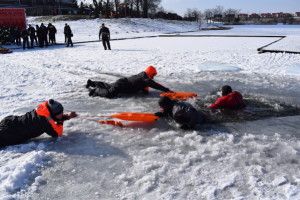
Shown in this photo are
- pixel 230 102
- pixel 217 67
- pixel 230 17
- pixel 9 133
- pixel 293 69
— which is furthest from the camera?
pixel 230 17

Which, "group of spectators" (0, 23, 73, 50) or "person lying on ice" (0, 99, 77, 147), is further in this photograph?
"group of spectators" (0, 23, 73, 50)

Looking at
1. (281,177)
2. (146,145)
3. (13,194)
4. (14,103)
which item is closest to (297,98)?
(281,177)

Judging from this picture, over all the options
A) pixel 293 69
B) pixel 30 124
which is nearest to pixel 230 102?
pixel 30 124

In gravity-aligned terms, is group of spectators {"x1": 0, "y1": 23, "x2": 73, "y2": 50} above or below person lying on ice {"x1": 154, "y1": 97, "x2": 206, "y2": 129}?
above

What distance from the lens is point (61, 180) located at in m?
3.12

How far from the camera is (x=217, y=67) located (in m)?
9.51

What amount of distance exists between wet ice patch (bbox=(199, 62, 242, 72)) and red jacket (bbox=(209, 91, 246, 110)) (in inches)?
Answer: 158

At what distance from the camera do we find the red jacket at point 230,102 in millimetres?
5129

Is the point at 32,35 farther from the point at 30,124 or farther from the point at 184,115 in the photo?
the point at 184,115

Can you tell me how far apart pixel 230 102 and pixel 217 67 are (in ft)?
15.1

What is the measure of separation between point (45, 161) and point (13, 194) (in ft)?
2.26

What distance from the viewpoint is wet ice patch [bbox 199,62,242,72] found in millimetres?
9094

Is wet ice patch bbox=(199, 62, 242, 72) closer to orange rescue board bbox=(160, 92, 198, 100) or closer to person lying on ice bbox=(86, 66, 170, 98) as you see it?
orange rescue board bbox=(160, 92, 198, 100)

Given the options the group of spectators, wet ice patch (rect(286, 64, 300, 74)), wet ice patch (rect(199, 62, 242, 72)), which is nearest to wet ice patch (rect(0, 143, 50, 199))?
wet ice patch (rect(199, 62, 242, 72))
